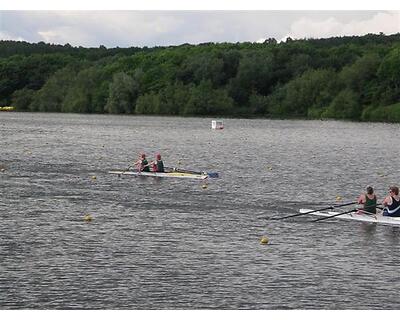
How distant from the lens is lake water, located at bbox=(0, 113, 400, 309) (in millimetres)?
18859

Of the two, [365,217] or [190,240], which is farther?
[365,217]

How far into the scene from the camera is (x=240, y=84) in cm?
12875

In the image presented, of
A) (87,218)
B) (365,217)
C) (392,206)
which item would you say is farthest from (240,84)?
(87,218)

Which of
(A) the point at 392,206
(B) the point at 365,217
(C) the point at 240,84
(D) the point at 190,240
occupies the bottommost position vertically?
(D) the point at 190,240

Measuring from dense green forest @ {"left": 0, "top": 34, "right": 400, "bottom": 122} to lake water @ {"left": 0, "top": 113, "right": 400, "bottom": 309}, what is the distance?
6713cm

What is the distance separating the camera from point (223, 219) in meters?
28.5

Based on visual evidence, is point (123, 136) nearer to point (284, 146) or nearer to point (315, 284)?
point (284, 146)

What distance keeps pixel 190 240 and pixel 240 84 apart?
105219mm

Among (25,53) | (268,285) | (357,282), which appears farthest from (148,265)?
(25,53)

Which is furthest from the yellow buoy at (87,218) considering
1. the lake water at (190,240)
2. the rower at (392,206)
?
the rower at (392,206)

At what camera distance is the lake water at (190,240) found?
1886 cm

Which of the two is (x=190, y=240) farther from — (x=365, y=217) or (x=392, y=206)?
(x=392, y=206)

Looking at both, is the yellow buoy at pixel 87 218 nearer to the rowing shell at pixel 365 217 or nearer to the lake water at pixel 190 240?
the lake water at pixel 190 240

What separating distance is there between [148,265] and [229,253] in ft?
8.61
